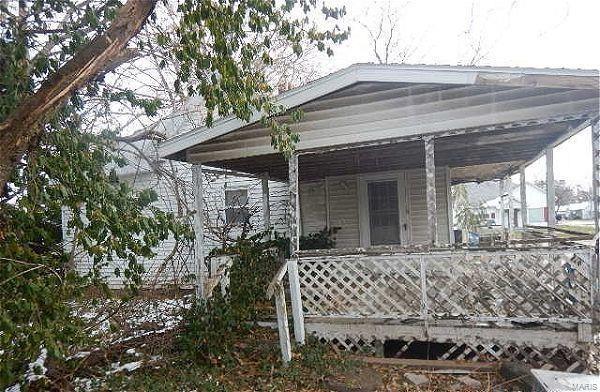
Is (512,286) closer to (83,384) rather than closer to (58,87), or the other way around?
(58,87)

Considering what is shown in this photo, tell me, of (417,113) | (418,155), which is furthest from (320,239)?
(417,113)

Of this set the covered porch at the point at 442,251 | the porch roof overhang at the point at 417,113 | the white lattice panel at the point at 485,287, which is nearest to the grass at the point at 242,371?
the covered porch at the point at 442,251

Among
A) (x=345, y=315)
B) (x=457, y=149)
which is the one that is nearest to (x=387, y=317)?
(x=345, y=315)

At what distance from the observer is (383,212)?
9.76 metres

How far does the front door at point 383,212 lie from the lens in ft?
31.5

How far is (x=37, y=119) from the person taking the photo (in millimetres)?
3299

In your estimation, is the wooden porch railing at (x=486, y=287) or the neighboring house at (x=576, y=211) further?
the neighboring house at (x=576, y=211)

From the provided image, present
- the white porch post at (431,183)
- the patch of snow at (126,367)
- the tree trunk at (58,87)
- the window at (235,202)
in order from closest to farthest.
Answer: the tree trunk at (58,87) < the white porch post at (431,183) < the patch of snow at (126,367) < the window at (235,202)

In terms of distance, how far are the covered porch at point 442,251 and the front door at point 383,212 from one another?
284cm

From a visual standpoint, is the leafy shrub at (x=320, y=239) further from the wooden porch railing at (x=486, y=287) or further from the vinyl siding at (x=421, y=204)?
the wooden porch railing at (x=486, y=287)

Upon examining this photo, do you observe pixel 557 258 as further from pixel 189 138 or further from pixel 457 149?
pixel 189 138

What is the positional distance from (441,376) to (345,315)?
4.52ft

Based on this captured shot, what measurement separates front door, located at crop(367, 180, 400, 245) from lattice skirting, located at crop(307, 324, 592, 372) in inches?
156

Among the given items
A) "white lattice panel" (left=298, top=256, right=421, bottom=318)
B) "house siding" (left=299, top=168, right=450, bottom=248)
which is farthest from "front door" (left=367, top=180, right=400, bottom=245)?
"white lattice panel" (left=298, top=256, right=421, bottom=318)
